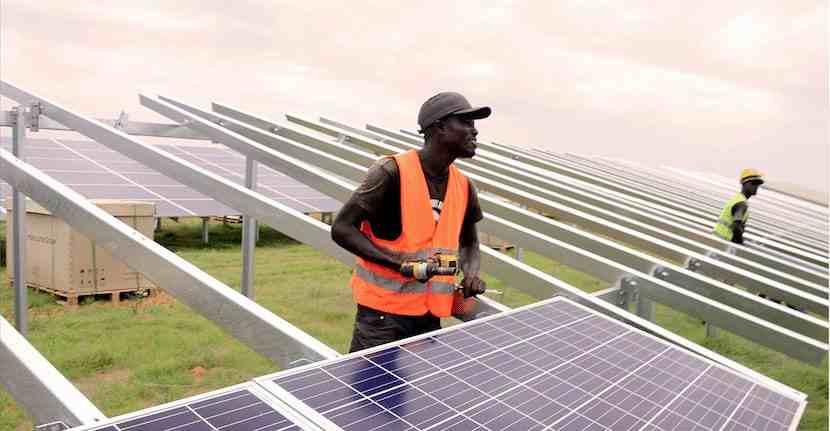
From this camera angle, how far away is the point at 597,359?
108 inches

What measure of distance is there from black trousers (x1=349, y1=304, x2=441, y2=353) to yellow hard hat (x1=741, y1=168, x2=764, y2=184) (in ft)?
24.1

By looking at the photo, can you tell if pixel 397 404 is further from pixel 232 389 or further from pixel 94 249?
pixel 94 249

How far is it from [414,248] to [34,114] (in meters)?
5.29

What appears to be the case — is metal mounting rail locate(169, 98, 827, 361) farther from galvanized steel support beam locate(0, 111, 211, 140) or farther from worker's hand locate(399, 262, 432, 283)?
worker's hand locate(399, 262, 432, 283)

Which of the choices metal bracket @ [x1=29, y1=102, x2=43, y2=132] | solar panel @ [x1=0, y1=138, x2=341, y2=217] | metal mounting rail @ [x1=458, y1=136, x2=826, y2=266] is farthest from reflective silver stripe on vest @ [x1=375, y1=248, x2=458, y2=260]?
solar panel @ [x1=0, y1=138, x2=341, y2=217]

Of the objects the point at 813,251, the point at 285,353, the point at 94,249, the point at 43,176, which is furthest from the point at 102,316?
the point at 813,251

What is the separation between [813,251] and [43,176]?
9.29 m

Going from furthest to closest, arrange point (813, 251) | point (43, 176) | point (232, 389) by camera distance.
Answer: point (813, 251) < point (43, 176) < point (232, 389)

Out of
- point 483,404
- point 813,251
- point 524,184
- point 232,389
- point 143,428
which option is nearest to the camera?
point 143,428

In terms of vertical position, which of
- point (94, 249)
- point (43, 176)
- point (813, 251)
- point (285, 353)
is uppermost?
point (43, 176)

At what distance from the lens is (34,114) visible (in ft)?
21.4

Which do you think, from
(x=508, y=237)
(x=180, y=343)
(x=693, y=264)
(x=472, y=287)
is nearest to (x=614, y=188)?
(x=693, y=264)

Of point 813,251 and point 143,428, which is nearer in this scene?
point 143,428

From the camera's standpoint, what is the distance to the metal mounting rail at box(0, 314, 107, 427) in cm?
194
